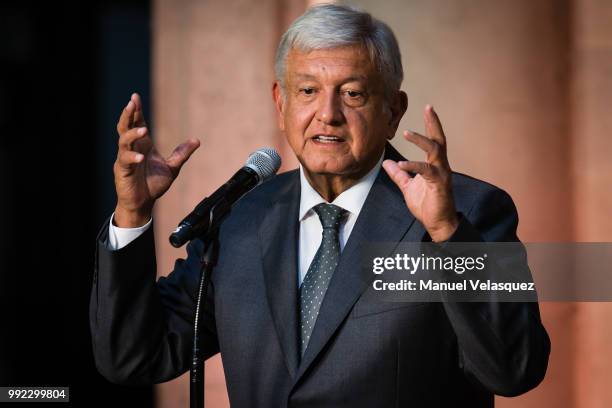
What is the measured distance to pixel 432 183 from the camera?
149 centimetres

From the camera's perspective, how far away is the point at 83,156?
302 cm

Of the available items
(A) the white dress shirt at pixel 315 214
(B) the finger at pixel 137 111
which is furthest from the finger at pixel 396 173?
(B) the finger at pixel 137 111

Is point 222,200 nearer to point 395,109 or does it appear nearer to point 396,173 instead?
point 396,173

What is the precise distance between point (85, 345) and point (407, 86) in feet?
4.64

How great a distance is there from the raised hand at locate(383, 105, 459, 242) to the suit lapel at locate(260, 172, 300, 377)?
15.3 inches

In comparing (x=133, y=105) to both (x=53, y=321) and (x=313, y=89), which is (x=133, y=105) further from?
(x=53, y=321)

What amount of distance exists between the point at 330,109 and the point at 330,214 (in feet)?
0.74

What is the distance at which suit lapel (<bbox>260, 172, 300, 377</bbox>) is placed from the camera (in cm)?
176

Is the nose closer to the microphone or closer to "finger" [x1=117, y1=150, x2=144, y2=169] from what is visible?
the microphone

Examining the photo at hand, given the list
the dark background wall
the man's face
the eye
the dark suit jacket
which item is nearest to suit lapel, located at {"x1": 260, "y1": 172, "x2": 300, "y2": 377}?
the dark suit jacket

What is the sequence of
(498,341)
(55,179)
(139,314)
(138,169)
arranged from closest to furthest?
(498,341)
(138,169)
(139,314)
(55,179)

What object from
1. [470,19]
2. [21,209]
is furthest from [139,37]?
[470,19]

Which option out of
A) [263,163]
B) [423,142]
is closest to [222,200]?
[263,163]

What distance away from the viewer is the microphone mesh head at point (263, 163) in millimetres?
1596
